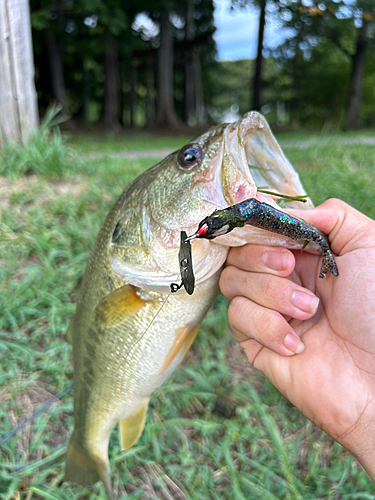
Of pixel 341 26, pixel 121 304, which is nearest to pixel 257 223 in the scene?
pixel 121 304

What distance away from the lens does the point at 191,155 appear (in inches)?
44.1

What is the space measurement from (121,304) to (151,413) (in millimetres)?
939

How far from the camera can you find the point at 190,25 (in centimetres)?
1656

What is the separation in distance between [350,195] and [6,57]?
306 centimetres

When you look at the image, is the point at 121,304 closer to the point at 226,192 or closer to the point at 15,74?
the point at 226,192

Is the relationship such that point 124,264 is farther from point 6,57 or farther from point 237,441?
point 6,57

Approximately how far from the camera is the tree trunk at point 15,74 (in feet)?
9.77

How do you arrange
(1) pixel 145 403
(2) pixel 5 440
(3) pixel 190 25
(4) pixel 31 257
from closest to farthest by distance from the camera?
(1) pixel 145 403 → (2) pixel 5 440 → (4) pixel 31 257 → (3) pixel 190 25

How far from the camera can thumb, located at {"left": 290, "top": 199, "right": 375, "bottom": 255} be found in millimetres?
1209

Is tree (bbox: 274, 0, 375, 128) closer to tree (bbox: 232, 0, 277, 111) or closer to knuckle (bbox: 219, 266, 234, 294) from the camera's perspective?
tree (bbox: 232, 0, 277, 111)

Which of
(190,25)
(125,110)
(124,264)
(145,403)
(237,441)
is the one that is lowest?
(125,110)

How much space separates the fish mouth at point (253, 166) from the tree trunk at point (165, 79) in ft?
45.4

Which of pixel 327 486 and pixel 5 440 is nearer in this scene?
pixel 327 486

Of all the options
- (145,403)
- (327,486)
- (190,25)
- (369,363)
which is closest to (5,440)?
(145,403)
